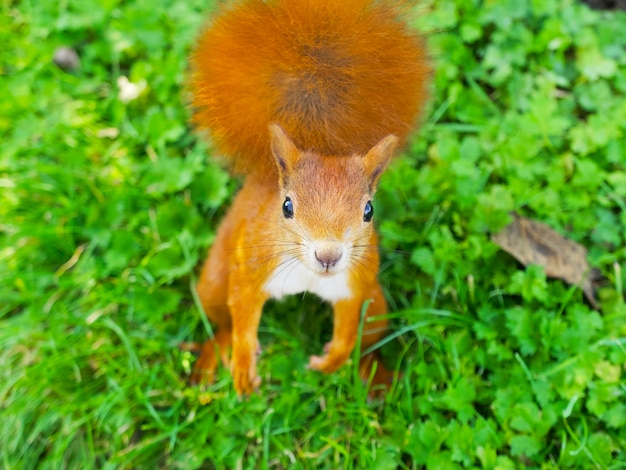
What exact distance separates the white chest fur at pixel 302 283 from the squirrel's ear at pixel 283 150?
240mm

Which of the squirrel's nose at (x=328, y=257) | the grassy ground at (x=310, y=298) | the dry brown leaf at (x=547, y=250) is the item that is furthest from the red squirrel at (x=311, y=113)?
the dry brown leaf at (x=547, y=250)

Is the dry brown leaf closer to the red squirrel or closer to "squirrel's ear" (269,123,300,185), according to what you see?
the red squirrel

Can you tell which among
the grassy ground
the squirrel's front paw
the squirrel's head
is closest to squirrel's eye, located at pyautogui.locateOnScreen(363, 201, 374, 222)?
the squirrel's head

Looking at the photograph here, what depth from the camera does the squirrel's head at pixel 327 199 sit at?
1404 millimetres

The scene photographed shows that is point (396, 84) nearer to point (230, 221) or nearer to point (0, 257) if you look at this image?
point (230, 221)

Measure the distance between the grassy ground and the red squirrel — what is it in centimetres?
26

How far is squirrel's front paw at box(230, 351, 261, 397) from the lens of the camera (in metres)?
1.81

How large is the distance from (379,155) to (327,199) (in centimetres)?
17

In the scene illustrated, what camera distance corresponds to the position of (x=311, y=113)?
142 cm

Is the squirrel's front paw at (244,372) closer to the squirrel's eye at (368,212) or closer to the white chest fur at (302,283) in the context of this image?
the white chest fur at (302,283)

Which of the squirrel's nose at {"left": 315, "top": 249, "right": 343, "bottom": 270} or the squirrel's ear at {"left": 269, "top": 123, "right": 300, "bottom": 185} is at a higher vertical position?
the squirrel's ear at {"left": 269, "top": 123, "right": 300, "bottom": 185}

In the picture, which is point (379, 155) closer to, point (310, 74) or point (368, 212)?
point (368, 212)

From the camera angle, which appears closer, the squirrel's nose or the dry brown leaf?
the squirrel's nose

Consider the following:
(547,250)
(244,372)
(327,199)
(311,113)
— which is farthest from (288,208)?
(547,250)
